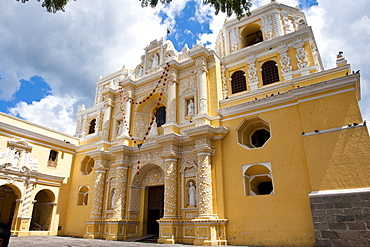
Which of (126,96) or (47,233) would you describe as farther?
(126,96)

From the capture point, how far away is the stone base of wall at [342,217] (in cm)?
A: 812

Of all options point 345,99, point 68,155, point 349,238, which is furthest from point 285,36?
point 68,155

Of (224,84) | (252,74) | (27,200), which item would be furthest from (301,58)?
(27,200)

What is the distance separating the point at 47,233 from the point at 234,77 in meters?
13.9

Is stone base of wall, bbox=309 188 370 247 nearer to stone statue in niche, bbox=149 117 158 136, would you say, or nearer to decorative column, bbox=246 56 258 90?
decorative column, bbox=246 56 258 90

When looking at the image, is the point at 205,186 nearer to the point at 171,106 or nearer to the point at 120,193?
the point at 171,106

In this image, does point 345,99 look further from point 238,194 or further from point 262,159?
point 238,194

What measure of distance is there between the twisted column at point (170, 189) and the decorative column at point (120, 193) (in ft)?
9.61

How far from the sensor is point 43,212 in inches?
670

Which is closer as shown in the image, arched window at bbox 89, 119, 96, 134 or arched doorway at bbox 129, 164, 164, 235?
arched doorway at bbox 129, 164, 164, 235

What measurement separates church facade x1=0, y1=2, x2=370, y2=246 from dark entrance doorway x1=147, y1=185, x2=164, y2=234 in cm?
7

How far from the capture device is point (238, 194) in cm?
1137

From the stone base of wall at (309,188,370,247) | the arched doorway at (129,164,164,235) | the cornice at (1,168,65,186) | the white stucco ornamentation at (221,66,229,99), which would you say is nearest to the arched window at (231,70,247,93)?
the white stucco ornamentation at (221,66,229,99)

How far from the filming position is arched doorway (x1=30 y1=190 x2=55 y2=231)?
16386 mm
